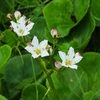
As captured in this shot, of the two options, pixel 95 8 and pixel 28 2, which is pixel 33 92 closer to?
pixel 95 8

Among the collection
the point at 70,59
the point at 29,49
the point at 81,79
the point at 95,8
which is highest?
the point at 29,49

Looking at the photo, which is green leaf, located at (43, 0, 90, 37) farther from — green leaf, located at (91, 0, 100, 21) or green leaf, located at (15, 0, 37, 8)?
green leaf, located at (15, 0, 37, 8)

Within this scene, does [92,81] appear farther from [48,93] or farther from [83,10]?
[83,10]

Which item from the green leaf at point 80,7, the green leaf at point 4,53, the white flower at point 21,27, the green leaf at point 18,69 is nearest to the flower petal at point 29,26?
the white flower at point 21,27

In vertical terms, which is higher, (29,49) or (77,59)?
(29,49)

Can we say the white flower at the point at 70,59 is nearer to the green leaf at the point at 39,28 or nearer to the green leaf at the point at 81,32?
the green leaf at the point at 81,32

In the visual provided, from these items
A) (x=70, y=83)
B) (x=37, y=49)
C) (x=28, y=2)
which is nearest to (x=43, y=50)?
(x=37, y=49)

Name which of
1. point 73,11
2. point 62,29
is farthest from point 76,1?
point 62,29
